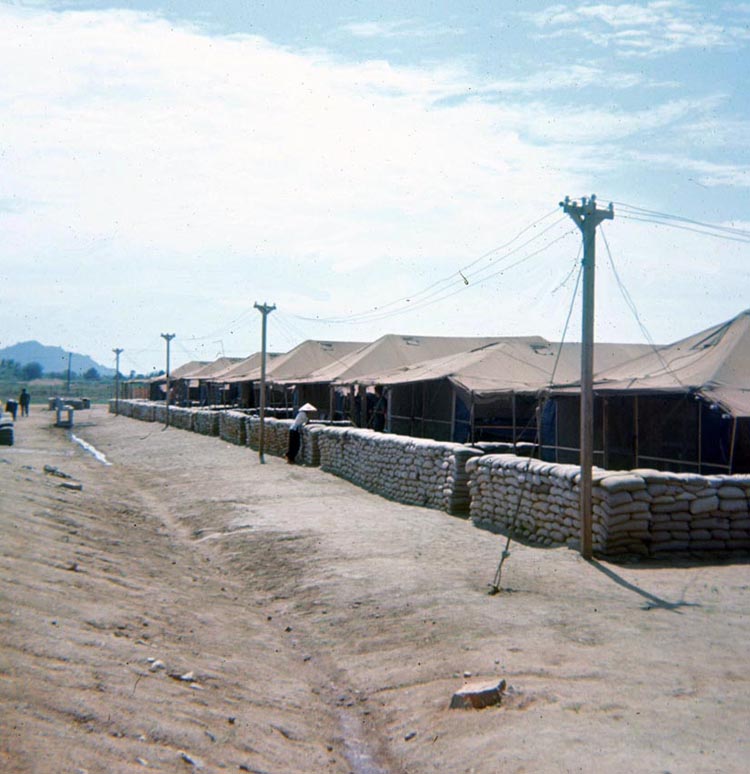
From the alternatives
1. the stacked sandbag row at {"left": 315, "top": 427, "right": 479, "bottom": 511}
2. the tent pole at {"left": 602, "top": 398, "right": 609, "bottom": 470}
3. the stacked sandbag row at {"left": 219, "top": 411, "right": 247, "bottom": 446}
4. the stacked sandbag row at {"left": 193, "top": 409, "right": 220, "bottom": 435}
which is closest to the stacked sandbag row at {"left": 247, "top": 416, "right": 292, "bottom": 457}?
the stacked sandbag row at {"left": 219, "top": 411, "right": 247, "bottom": 446}

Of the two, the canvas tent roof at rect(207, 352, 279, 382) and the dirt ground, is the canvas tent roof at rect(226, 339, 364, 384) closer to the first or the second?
the canvas tent roof at rect(207, 352, 279, 382)

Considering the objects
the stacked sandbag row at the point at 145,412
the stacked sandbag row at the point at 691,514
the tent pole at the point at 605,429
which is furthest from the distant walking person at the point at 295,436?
the stacked sandbag row at the point at 145,412

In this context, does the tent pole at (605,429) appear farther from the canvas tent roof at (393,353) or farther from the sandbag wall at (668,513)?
the canvas tent roof at (393,353)

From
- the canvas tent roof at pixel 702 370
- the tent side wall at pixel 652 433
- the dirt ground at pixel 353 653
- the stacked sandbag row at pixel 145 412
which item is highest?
the canvas tent roof at pixel 702 370

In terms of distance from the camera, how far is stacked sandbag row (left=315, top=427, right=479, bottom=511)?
45.3 feet

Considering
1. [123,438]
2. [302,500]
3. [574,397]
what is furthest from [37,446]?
[574,397]

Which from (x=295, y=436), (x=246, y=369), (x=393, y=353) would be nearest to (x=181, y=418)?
(x=246, y=369)

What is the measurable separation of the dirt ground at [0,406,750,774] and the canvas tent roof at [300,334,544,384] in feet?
61.7

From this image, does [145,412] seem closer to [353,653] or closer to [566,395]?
[566,395]

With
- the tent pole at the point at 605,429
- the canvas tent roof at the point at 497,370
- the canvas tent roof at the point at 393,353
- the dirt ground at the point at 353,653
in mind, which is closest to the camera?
the dirt ground at the point at 353,653

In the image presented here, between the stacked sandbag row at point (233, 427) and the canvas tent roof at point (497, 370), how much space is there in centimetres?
607

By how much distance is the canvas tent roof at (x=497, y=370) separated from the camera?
2016 cm

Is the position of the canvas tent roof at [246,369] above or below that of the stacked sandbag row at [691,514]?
above

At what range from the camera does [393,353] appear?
106 feet
